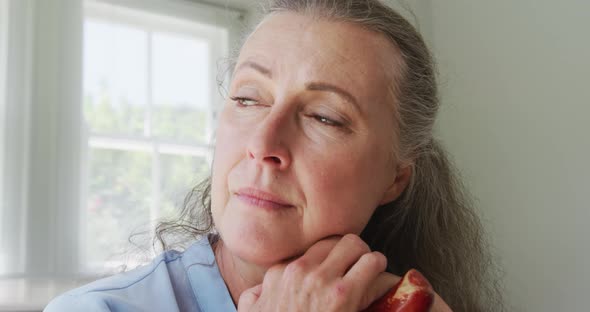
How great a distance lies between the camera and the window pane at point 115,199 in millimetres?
2502

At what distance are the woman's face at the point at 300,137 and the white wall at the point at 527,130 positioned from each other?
1392mm

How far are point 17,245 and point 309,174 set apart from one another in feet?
5.75

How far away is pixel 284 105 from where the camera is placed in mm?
1009

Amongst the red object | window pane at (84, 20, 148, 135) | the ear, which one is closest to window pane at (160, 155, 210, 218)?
window pane at (84, 20, 148, 135)

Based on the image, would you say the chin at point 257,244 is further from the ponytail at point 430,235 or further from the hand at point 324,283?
the ponytail at point 430,235

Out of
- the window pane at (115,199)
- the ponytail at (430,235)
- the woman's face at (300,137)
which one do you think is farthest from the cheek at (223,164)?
the window pane at (115,199)

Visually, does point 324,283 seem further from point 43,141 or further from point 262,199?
point 43,141

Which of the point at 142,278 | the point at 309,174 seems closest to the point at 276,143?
the point at 309,174

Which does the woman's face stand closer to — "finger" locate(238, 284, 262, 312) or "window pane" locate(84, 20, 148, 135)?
"finger" locate(238, 284, 262, 312)

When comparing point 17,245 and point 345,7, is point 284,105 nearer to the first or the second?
point 345,7

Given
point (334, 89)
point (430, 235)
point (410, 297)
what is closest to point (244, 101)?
point (334, 89)

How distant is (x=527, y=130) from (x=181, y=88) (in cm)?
168

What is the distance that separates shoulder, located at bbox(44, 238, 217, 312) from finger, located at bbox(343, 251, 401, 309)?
31 centimetres

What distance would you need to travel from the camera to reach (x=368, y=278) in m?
0.90
